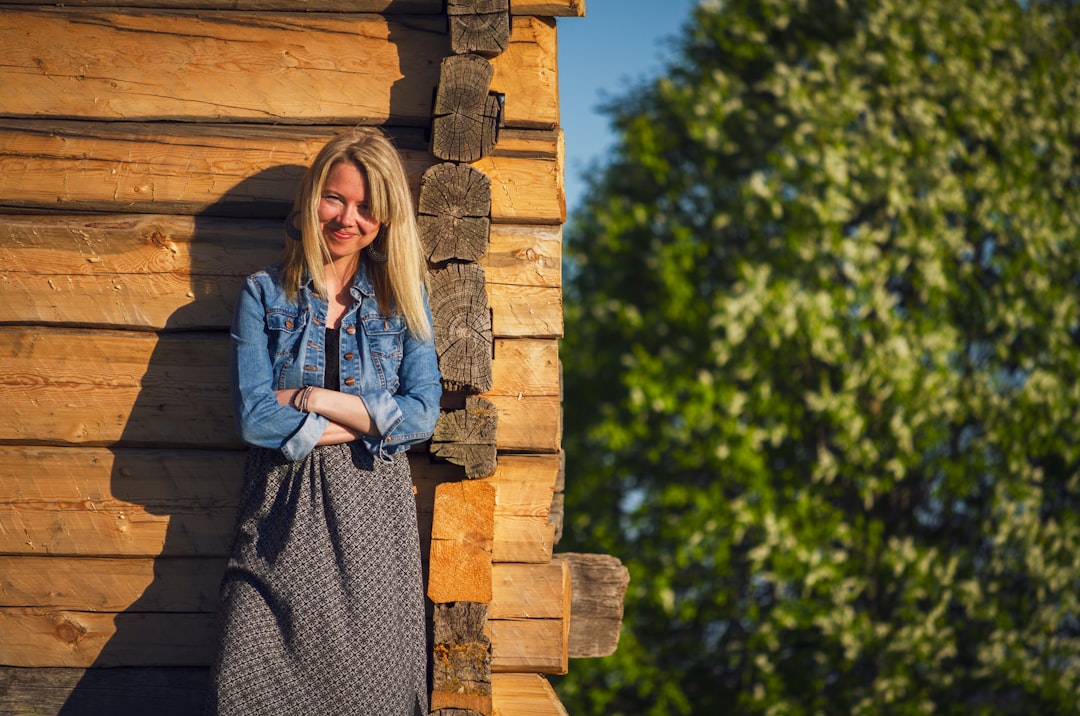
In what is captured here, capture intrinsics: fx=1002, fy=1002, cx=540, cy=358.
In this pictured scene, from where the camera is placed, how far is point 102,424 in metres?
3.29

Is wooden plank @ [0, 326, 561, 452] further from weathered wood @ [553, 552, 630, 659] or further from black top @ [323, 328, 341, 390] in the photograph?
weathered wood @ [553, 552, 630, 659]

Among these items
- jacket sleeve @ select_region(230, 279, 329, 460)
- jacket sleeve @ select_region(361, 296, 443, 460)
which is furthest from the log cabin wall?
jacket sleeve @ select_region(230, 279, 329, 460)

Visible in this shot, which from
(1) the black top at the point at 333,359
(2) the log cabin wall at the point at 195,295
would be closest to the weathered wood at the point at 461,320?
(2) the log cabin wall at the point at 195,295

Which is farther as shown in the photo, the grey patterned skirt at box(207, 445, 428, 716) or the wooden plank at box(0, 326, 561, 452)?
the wooden plank at box(0, 326, 561, 452)

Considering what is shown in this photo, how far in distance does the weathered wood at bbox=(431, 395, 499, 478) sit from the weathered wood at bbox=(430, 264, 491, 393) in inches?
4.2

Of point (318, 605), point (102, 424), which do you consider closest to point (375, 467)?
point (318, 605)

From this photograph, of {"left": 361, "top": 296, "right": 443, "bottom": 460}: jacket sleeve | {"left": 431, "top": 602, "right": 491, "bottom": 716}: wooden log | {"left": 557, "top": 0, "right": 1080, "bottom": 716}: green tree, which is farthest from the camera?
{"left": 557, "top": 0, "right": 1080, "bottom": 716}: green tree

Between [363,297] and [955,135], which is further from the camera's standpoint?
[955,135]

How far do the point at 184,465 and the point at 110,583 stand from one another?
47cm

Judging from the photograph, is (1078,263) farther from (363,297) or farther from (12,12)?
(12,12)

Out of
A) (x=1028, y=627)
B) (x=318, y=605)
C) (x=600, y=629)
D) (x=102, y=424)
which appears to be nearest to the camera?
(x=318, y=605)

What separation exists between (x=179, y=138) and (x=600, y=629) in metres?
2.29

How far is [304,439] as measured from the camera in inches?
110

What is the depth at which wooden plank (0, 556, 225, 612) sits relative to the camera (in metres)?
3.32
